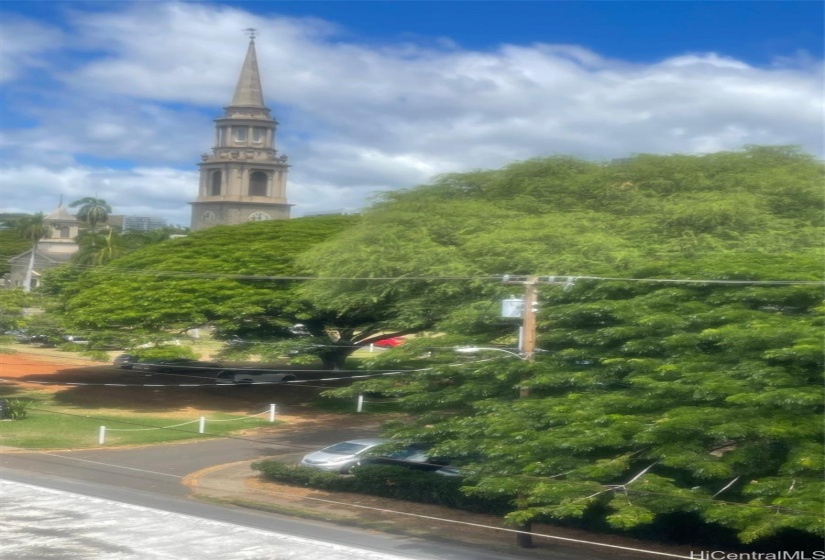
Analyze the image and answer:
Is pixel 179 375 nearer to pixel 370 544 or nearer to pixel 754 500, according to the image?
pixel 370 544

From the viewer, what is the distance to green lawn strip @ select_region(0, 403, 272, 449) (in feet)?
91.4

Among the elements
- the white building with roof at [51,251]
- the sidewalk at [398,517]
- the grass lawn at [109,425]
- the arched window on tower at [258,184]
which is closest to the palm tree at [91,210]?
the white building with roof at [51,251]

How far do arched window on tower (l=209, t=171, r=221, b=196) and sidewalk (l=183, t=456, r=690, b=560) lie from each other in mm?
44386

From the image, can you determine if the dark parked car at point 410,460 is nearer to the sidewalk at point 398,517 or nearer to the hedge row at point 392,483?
the hedge row at point 392,483

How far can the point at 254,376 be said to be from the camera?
38625 millimetres

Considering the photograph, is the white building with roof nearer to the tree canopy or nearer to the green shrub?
the green shrub

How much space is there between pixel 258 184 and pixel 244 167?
211 cm

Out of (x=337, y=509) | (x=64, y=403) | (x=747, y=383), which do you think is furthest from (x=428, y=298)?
(x=64, y=403)

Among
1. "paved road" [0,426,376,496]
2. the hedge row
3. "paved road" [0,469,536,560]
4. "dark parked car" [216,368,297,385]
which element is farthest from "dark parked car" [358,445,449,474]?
"dark parked car" [216,368,297,385]

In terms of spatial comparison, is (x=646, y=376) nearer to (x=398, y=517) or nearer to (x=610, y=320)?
(x=610, y=320)

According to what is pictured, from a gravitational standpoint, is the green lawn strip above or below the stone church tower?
below

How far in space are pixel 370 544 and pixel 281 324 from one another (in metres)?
18.7

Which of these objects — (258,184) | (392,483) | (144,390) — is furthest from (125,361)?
(392,483)

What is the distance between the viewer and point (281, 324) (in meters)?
34.6
